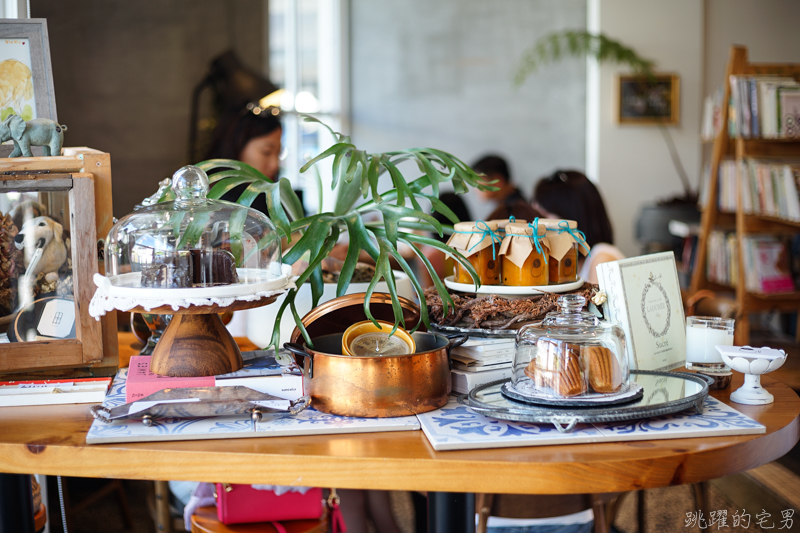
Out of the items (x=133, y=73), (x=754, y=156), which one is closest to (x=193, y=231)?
(x=133, y=73)

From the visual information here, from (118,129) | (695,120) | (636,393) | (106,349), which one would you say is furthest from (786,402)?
(695,120)

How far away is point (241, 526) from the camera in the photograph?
1310mm

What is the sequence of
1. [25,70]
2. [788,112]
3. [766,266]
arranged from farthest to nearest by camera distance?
[766,266] → [788,112] → [25,70]

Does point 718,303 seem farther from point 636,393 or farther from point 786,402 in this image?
point 636,393

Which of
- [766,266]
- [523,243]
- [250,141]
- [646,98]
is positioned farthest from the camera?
[646,98]

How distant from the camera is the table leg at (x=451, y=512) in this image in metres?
0.92

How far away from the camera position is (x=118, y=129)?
3330mm

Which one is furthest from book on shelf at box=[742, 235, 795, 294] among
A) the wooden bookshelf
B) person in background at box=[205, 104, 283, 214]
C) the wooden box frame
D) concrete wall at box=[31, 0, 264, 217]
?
the wooden box frame

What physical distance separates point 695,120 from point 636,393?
5.09 m

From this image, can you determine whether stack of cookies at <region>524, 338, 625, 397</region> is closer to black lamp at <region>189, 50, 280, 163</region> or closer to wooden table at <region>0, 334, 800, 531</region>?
wooden table at <region>0, 334, 800, 531</region>

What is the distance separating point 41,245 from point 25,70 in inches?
14.7

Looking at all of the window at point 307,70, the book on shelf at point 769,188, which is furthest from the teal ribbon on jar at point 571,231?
the window at point 307,70

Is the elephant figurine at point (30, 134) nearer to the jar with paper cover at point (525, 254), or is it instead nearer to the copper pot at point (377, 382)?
the copper pot at point (377, 382)

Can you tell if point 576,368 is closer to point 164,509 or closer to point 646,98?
point 164,509
